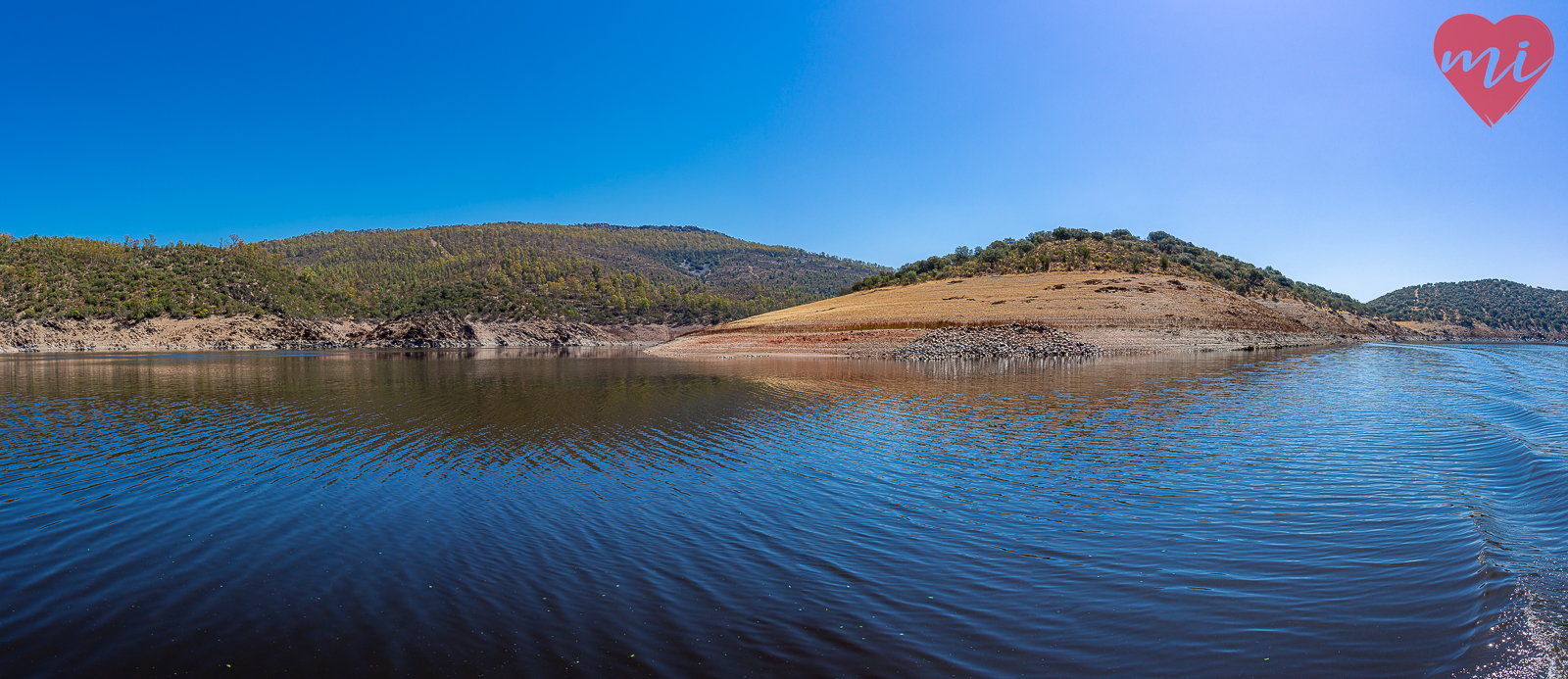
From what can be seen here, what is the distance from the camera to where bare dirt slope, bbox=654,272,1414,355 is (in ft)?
188

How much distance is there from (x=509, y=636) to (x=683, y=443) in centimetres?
888

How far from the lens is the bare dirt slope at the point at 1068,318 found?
57.4 meters

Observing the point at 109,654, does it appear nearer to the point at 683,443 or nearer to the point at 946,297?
the point at 683,443

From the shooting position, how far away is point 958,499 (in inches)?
364

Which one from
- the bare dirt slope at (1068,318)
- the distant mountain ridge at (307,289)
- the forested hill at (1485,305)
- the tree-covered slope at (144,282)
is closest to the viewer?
the bare dirt slope at (1068,318)

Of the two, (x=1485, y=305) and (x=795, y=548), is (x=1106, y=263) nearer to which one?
(x=795, y=548)

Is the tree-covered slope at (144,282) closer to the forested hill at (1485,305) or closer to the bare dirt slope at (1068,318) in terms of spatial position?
the bare dirt slope at (1068,318)

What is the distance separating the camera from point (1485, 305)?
4921 inches

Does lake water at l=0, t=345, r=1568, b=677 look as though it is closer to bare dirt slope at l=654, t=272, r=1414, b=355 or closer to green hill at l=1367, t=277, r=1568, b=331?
bare dirt slope at l=654, t=272, r=1414, b=355

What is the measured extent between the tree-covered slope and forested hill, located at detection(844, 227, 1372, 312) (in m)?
96.2

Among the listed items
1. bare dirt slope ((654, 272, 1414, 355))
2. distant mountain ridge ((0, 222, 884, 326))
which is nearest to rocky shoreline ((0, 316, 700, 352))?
distant mountain ridge ((0, 222, 884, 326))

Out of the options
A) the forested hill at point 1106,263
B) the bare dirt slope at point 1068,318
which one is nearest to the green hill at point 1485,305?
the forested hill at point 1106,263

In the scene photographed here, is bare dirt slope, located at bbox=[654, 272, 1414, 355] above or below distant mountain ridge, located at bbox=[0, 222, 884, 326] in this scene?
below

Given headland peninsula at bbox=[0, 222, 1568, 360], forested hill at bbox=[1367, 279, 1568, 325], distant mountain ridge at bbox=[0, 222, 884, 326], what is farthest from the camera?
forested hill at bbox=[1367, 279, 1568, 325]
